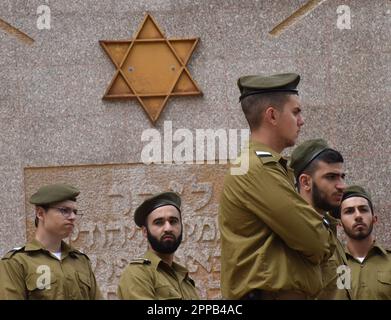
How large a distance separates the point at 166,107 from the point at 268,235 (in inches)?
179

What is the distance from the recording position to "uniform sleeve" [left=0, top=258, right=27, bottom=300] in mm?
8547

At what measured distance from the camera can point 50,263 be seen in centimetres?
890

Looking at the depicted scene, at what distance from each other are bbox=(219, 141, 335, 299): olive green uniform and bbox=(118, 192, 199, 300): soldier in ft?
6.47

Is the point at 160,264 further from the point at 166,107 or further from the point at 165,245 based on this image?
the point at 166,107

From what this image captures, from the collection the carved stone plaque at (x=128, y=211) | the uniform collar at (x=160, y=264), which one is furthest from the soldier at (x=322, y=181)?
the carved stone plaque at (x=128, y=211)

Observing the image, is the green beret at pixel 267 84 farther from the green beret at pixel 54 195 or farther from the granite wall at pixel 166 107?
the granite wall at pixel 166 107

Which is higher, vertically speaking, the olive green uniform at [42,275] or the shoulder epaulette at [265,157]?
the shoulder epaulette at [265,157]

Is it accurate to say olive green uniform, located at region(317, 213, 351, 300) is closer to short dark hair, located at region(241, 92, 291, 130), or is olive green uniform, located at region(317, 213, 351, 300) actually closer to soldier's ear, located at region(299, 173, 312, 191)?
soldier's ear, located at region(299, 173, 312, 191)

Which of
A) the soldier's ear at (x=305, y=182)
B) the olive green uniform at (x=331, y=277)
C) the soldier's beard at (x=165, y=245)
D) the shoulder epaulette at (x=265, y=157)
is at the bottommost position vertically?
the olive green uniform at (x=331, y=277)

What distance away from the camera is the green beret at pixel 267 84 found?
7.02 meters

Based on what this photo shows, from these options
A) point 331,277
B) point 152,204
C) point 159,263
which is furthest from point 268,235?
point 152,204

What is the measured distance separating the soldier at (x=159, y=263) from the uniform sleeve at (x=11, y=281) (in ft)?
2.01

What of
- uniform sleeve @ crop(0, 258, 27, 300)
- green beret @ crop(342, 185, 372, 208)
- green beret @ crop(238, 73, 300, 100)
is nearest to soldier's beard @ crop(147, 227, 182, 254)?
uniform sleeve @ crop(0, 258, 27, 300)

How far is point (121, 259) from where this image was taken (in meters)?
10.8
